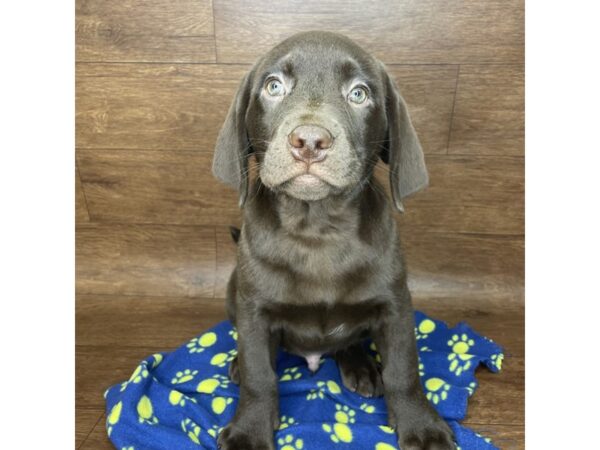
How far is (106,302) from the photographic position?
11.5 ft

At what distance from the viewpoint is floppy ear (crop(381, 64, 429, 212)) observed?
224cm

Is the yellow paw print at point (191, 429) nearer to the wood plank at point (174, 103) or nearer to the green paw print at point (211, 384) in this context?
the green paw print at point (211, 384)

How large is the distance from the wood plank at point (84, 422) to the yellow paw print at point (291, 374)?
74 centimetres

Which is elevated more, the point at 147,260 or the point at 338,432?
the point at 147,260

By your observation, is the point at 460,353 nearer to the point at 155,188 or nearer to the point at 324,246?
the point at 324,246

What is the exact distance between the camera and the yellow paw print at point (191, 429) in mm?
2297

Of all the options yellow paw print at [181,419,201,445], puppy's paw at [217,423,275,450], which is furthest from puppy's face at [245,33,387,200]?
yellow paw print at [181,419,201,445]

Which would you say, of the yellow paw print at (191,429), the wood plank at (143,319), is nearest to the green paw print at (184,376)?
the yellow paw print at (191,429)

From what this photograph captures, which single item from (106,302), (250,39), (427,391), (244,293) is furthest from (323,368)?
(250,39)

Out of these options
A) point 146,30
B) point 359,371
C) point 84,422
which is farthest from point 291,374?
point 146,30

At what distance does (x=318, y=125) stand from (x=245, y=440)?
1065 mm

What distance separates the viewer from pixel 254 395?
7.26 ft

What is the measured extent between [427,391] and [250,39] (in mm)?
1896

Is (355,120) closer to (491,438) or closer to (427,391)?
(427,391)
